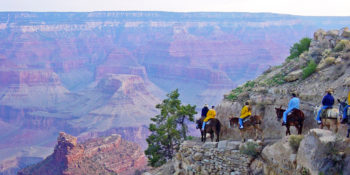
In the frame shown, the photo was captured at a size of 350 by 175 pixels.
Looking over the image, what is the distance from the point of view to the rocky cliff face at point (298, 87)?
17359 mm

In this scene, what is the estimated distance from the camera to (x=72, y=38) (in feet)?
600

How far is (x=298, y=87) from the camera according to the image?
61.9 feet

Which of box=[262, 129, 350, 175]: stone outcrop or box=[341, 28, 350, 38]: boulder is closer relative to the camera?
box=[262, 129, 350, 175]: stone outcrop

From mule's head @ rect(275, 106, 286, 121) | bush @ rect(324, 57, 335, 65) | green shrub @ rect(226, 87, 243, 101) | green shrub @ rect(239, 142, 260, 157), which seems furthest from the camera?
green shrub @ rect(226, 87, 243, 101)

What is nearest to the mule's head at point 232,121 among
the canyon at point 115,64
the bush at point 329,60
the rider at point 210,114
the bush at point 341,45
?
the rider at point 210,114

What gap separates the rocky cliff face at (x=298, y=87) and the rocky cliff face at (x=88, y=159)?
2759 centimetres

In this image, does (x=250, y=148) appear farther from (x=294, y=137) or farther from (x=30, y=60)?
(x=30, y=60)

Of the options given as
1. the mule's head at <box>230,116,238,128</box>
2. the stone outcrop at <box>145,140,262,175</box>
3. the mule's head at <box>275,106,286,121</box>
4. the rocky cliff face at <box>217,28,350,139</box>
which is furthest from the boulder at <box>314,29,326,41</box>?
the stone outcrop at <box>145,140,262,175</box>

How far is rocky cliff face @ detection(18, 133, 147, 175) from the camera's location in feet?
151

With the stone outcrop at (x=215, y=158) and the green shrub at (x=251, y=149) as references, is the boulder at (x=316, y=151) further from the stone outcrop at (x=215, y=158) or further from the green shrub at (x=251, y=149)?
the stone outcrop at (x=215, y=158)

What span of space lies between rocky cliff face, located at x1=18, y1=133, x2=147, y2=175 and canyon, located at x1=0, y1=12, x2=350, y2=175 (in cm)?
1934

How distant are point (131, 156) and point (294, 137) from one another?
3971 centimetres

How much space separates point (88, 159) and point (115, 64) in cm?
11243

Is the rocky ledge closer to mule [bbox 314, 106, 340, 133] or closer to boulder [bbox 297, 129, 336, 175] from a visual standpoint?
boulder [bbox 297, 129, 336, 175]
